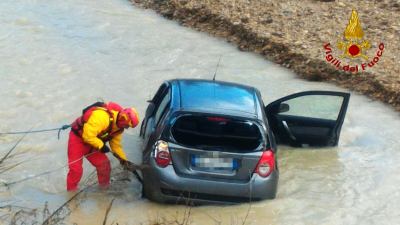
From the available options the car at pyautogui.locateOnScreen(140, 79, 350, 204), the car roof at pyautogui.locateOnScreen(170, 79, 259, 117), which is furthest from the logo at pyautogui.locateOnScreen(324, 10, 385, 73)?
the car at pyautogui.locateOnScreen(140, 79, 350, 204)

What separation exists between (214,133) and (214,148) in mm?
173

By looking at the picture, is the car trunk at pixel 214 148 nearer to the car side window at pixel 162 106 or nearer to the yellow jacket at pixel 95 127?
the car side window at pixel 162 106

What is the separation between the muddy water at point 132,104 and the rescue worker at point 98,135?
11.1 inches

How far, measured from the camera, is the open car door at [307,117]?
9.69 metres

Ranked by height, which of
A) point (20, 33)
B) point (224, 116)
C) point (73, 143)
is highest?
point (224, 116)

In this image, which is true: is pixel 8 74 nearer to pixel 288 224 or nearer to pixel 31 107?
pixel 31 107

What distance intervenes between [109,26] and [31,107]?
21.1ft

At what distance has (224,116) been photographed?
7727 millimetres

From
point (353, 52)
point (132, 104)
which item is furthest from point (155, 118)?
point (353, 52)

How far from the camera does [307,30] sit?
1681 cm

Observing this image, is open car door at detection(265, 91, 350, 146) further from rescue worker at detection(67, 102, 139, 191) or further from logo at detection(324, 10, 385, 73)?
logo at detection(324, 10, 385, 73)

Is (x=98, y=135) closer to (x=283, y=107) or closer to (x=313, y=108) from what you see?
(x=283, y=107)

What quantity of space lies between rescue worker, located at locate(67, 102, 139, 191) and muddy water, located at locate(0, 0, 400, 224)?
281mm

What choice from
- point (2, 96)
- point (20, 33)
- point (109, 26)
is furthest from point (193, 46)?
point (2, 96)
